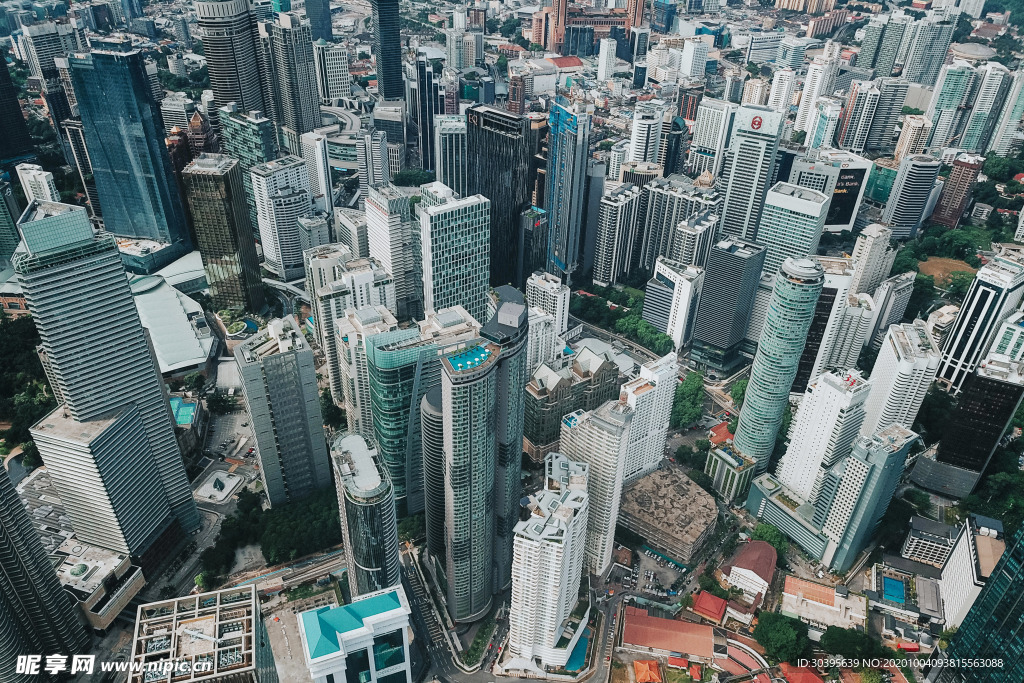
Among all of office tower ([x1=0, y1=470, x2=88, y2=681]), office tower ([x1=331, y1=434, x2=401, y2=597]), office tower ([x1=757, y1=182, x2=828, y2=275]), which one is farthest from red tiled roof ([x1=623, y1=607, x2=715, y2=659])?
office tower ([x1=757, y1=182, x2=828, y2=275])

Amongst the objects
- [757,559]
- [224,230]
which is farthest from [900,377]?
[224,230]

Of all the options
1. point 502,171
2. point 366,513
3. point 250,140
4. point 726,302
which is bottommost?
point 726,302

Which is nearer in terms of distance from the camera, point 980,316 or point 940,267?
point 980,316

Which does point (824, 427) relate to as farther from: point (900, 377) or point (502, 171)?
point (502, 171)

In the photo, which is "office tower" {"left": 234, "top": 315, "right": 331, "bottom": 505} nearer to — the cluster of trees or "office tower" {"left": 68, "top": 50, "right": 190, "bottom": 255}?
the cluster of trees

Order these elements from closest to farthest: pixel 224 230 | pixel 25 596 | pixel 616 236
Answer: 1. pixel 25 596
2. pixel 224 230
3. pixel 616 236

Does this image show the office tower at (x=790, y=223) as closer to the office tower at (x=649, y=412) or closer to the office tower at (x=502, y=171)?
the office tower at (x=649, y=412)
